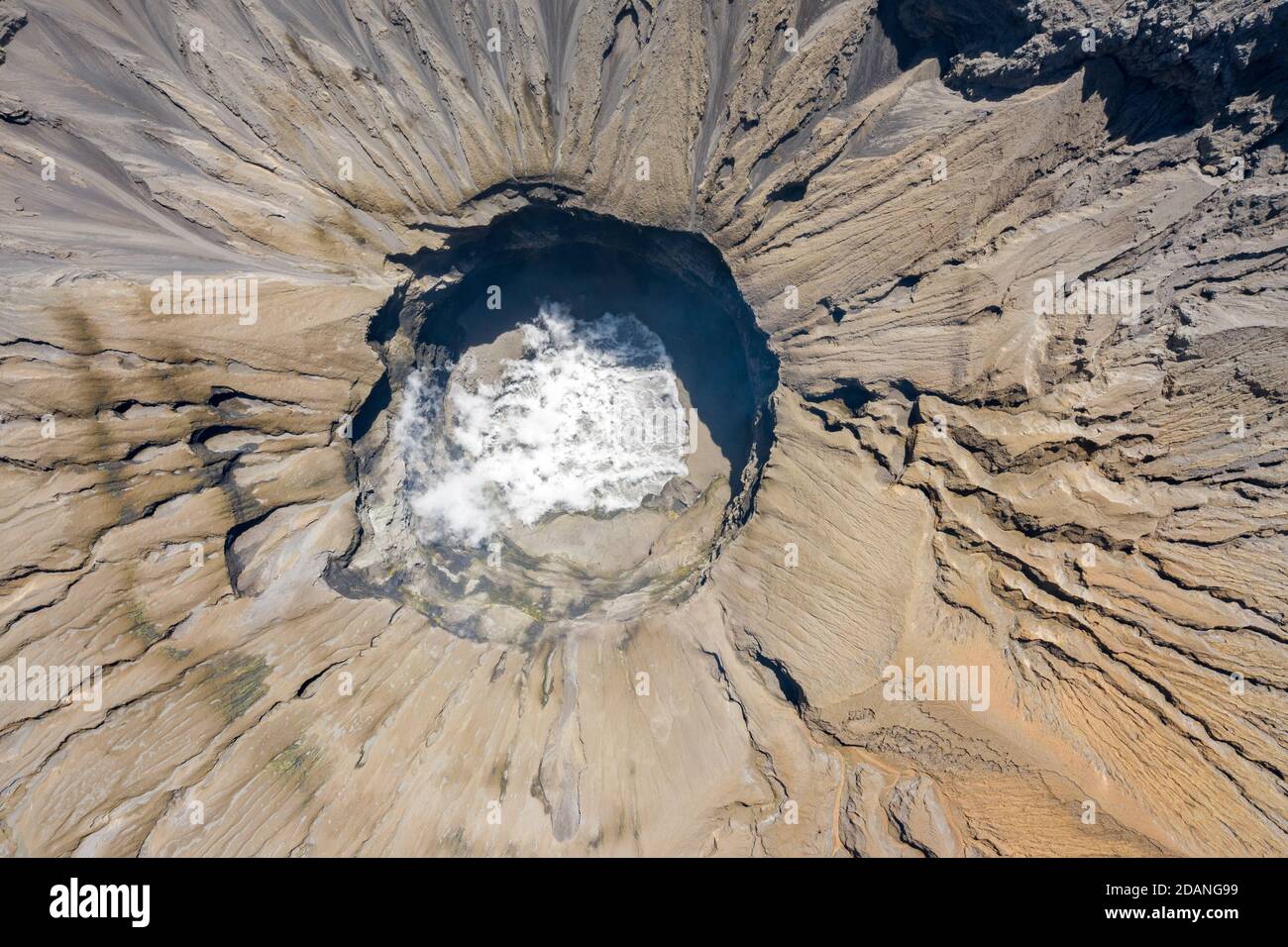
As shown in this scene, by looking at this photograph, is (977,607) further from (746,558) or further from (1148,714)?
(746,558)

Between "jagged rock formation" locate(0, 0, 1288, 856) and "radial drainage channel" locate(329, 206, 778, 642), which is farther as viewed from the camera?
"radial drainage channel" locate(329, 206, 778, 642)

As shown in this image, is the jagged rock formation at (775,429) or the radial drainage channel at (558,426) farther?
the radial drainage channel at (558,426)

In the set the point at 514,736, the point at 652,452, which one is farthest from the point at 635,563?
the point at 514,736

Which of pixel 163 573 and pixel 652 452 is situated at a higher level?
pixel 652 452
